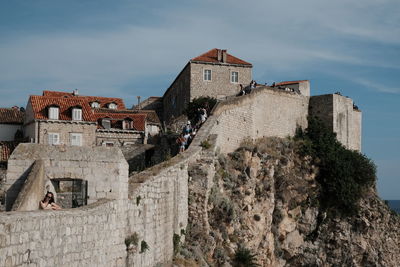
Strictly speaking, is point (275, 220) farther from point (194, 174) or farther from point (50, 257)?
point (50, 257)

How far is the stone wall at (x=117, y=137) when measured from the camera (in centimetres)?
3984

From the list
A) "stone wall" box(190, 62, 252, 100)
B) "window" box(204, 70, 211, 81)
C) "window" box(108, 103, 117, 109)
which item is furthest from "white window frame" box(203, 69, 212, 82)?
"window" box(108, 103, 117, 109)

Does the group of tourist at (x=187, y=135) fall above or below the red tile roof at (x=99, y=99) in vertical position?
below

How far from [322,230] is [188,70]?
17066mm

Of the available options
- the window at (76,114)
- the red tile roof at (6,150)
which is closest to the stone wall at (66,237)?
the red tile roof at (6,150)

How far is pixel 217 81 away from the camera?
42.5 meters

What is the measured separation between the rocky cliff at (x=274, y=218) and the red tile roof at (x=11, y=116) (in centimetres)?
2225

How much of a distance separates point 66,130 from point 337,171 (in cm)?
1862

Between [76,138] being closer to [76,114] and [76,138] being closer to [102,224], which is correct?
[76,114]

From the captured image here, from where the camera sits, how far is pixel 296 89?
136 ft

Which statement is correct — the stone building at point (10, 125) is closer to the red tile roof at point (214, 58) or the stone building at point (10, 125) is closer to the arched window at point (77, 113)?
the arched window at point (77, 113)

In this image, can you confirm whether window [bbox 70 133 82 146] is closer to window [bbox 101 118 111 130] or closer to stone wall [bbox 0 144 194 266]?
window [bbox 101 118 111 130]

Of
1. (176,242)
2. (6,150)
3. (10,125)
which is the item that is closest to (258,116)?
(176,242)

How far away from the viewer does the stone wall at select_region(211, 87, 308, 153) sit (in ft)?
91.1
